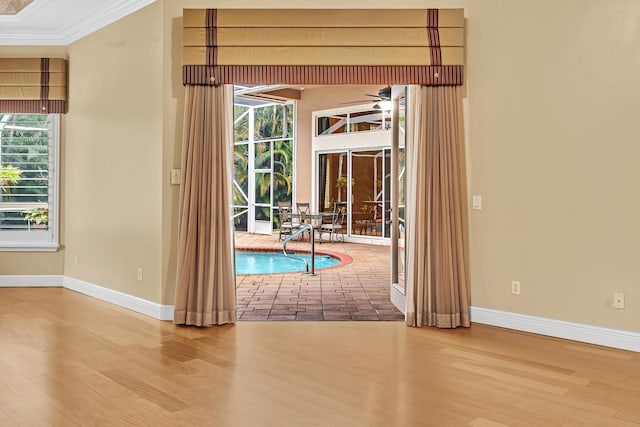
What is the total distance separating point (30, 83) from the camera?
6152 millimetres

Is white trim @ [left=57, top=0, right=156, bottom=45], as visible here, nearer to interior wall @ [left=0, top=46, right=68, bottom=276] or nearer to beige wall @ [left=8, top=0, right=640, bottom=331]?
beige wall @ [left=8, top=0, right=640, bottom=331]

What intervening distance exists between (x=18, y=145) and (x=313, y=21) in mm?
4125

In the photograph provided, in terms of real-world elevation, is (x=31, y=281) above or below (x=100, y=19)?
below

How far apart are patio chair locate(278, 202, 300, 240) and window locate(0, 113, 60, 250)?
6.16m

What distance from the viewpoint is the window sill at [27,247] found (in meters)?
6.28

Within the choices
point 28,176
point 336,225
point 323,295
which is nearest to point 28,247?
point 28,176

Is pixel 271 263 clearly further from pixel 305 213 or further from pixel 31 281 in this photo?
pixel 31 281

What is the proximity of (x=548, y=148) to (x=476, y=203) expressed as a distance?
0.74 meters

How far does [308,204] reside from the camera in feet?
42.1

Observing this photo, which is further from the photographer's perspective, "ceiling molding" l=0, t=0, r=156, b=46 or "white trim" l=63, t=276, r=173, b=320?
"ceiling molding" l=0, t=0, r=156, b=46

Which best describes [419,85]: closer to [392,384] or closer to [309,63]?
[309,63]

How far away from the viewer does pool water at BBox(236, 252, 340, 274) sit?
8727 mm

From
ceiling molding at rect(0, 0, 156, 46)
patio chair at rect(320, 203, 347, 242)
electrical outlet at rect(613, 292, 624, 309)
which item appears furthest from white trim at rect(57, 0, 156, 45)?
patio chair at rect(320, 203, 347, 242)

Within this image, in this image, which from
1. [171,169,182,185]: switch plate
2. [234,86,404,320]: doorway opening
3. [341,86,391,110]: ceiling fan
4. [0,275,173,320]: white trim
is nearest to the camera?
Result: [171,169,182,185]: switch plate
